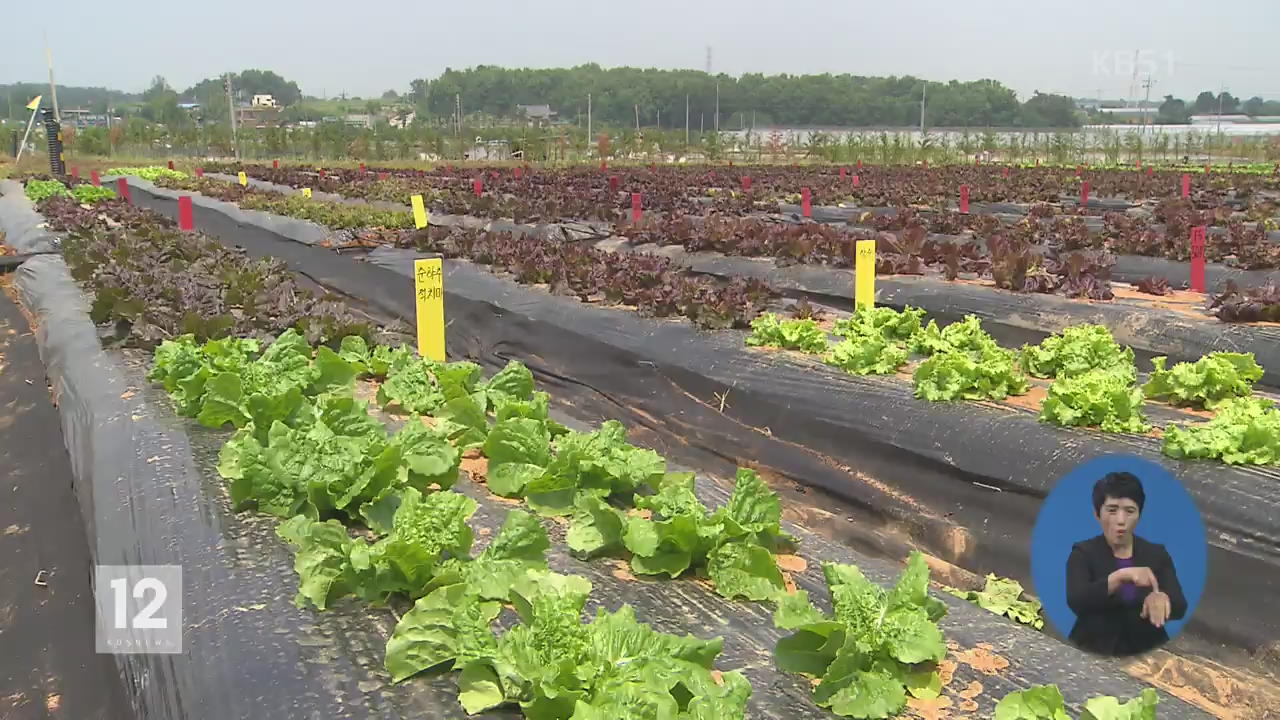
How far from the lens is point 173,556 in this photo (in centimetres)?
354

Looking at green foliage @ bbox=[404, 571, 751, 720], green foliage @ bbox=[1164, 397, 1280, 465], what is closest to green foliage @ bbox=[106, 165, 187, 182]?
green foliage @ bbox=[1164, 397, 1280, 465]

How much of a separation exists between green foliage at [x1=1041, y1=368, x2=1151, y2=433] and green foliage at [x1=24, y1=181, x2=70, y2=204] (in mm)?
21053

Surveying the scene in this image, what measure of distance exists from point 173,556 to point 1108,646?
316 centimetres

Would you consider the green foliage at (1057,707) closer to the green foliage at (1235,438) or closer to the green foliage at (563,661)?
the green foliage at (563,661)

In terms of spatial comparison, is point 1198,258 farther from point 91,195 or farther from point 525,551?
point 91,195

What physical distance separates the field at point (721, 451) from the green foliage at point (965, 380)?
0.03 m

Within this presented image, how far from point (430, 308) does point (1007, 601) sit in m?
3.81

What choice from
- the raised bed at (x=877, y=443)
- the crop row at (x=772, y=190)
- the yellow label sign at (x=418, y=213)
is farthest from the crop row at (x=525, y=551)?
the crop row at (x=772, y=190)

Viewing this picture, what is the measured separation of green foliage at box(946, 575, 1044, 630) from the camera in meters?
4.25

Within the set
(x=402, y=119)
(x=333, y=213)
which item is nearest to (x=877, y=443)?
(x=333, y=213)

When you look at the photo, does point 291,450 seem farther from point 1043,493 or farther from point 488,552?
point 1043,493

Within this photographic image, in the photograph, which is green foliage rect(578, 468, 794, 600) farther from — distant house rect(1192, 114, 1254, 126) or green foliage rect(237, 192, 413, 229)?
distant house rect(1192, 114, 1254, 126)

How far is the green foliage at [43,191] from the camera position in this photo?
20.6m

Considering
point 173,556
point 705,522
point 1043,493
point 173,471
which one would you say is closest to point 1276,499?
point 1043,493
